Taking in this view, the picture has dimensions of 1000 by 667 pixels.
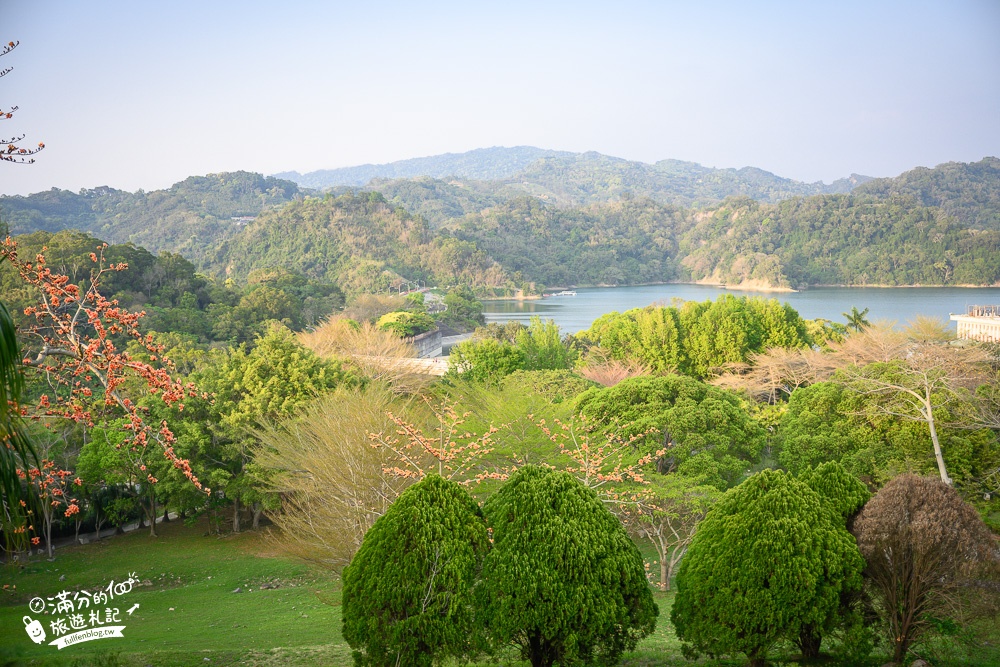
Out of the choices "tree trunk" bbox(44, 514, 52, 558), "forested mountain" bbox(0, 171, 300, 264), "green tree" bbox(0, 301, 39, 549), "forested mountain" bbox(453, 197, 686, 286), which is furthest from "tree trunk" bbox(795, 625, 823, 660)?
"forested mountain" bbox(453, 197, 686, 286)

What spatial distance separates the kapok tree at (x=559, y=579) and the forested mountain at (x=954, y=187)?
111 metres

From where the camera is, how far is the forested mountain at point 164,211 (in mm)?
84363

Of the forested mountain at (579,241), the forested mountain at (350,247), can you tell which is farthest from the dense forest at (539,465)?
the forested mountain at (579,241)

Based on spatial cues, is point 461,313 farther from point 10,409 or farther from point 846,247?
point 846,247

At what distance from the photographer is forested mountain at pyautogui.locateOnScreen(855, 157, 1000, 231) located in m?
103

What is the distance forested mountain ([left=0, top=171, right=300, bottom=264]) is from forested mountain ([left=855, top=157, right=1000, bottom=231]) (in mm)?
94930

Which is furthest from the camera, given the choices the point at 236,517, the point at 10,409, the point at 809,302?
the point at 809,302

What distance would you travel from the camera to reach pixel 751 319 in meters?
27.0

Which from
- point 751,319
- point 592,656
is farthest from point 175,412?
point 751,319

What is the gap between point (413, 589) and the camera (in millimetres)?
5199

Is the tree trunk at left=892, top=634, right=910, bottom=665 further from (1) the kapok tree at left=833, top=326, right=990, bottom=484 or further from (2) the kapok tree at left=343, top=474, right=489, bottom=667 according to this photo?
(1) the kapok tree at left=833, top=326, right=990, bottom=484

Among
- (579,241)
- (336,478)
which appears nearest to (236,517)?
(336,478)

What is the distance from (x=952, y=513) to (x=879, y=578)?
719mm

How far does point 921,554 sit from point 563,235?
9926 centimetres
